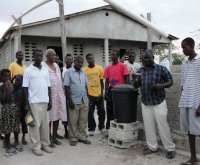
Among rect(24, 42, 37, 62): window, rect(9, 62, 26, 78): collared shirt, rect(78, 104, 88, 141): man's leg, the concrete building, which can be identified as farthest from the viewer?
rect(24, 42, 37, 62): window

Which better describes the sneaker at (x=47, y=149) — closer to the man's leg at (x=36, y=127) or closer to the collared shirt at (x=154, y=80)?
the man's leg at (x=36, y=127)

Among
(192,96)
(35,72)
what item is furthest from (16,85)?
(192,96)

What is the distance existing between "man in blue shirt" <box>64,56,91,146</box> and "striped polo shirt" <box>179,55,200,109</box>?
224 cm

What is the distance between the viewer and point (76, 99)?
679 cm

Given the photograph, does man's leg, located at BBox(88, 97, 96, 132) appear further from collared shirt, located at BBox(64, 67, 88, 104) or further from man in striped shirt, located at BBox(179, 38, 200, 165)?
man in striped shirt, located at BBox(179, 38, 200, 165)

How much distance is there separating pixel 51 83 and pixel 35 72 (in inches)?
23.8

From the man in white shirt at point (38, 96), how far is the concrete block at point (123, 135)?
1.30 metres

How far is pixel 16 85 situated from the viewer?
256 inches

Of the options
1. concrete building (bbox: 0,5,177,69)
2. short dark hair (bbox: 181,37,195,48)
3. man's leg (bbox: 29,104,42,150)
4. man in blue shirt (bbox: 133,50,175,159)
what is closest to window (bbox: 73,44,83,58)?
concrete building (bbox: 0,5,177,69)

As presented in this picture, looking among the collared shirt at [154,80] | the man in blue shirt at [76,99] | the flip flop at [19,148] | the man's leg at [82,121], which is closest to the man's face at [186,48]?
the collared shirt at [154,80]

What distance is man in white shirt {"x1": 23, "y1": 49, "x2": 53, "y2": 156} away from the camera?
20.1ft

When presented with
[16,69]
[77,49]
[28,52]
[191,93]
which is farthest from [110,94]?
[77,49]

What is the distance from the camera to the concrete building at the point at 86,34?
1521 cm

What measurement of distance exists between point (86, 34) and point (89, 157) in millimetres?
10595
